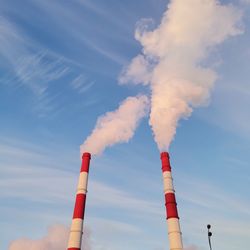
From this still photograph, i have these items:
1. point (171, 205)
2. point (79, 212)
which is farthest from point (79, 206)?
point (171, 205)

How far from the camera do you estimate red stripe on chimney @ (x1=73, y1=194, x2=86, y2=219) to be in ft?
77.8

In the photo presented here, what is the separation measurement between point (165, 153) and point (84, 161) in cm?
698

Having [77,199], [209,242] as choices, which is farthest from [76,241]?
[209,242]

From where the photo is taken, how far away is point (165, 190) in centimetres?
2341

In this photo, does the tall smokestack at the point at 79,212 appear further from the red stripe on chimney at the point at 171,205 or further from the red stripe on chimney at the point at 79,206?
the red stripe on chimney at the point at 171,205

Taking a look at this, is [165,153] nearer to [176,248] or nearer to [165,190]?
[165,190]

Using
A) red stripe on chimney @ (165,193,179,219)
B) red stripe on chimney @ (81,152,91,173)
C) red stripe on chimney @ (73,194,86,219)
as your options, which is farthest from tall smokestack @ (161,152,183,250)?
red stripe on chimney @ (81,152,91,173)

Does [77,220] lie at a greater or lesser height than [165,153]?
lesser

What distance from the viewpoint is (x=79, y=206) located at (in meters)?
24.2

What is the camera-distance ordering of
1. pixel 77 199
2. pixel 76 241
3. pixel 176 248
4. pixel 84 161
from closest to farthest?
pixel 176 248 < pixel 76 241 < pixel 77 199 < pixel 84 161

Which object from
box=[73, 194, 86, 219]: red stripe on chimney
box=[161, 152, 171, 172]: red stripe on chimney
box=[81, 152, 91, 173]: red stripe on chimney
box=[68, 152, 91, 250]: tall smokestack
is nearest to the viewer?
box=[68, 152, 91, 250]: tall smokestack

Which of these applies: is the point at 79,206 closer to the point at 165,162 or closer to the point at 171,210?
the point at 171,210

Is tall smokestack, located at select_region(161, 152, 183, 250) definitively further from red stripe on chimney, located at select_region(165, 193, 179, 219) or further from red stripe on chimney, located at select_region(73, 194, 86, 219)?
red stripe on chimney, located at select_region(73, 194, 86, 219)

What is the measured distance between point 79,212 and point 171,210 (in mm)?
6682
